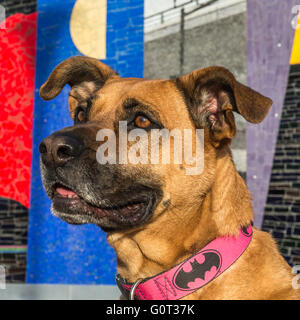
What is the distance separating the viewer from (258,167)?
215 inches

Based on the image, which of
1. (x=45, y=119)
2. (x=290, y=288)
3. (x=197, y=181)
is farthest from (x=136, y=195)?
(x=45, y=119)

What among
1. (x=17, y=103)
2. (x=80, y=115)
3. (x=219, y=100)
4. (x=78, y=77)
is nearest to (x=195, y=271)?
(x=219, y=100)

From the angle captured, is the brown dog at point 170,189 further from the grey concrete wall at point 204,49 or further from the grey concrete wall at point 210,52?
the grey concrete wall at point 204,49

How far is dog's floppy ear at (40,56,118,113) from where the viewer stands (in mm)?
3143

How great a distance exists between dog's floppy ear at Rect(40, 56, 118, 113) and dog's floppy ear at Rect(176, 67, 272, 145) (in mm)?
833

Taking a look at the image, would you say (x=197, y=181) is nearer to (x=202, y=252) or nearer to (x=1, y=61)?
(x=202, y=252)

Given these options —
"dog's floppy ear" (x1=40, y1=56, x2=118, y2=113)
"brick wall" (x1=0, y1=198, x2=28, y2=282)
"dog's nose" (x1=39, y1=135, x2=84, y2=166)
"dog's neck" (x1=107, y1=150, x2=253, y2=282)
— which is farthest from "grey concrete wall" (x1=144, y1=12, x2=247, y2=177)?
"dog's nose" (x1=39, y1=135, x2=84, y2=166)

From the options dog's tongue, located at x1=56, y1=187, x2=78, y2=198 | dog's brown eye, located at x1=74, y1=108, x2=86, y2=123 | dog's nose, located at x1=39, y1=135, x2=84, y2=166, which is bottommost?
dog's tongue, located at x1=56, y1=187, x2=78, y2=198

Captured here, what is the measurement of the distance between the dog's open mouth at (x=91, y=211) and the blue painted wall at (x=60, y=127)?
3179mm

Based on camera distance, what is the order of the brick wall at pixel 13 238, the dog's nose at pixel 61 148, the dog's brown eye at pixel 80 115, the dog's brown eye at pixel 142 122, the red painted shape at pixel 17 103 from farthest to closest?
the red painted shape at pixel 17 103
the brick wall at pixel 13 238
the dog's brown eye at pixel 80 115
the dog's brown eye at pixel 142 122
the dog's nose at pixel 61 148

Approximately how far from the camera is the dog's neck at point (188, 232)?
2.39 m

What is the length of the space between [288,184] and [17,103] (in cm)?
424

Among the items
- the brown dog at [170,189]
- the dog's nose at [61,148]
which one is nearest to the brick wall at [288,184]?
the brown dog at [170,189]

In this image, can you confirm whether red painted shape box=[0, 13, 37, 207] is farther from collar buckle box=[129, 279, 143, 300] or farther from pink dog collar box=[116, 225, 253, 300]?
pink dog collar box=[116, 225, 253, 300]
